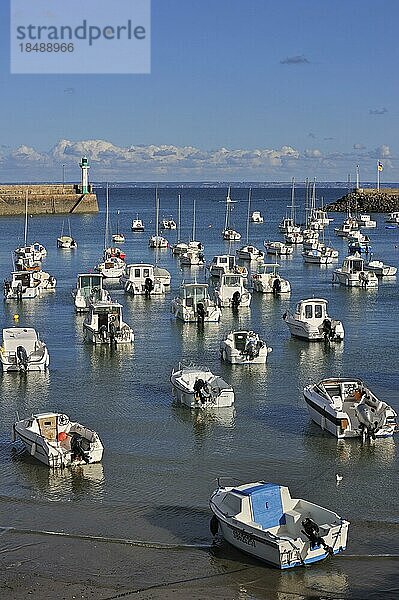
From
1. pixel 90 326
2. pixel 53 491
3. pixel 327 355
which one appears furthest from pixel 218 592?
→ pixel 90 326

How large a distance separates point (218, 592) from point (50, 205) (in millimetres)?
162668

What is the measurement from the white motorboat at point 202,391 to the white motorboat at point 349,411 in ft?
11.0

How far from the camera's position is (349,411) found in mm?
31375

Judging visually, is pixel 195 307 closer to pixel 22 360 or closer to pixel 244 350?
pixel 244 350

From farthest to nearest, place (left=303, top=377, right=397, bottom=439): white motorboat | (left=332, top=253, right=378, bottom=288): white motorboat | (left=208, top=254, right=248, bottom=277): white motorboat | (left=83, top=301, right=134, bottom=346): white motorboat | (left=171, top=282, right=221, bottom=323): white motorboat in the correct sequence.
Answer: (left=208, top=254, right=248, bottom=277): white motorboat < (left=332, top=253, right=378, bottom=288): white motorboat < (left=171, top=282, right=221, bottom=323): white motorboat < (left=83, top=301, right=134, bottom=346): white motorboat < (left=303, top=377, right=397, bottom=439): white motorboat

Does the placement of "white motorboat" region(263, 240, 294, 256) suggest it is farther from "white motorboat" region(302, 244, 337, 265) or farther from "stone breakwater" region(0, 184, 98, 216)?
"stone breakwater" region(0, 184, 98, 216)

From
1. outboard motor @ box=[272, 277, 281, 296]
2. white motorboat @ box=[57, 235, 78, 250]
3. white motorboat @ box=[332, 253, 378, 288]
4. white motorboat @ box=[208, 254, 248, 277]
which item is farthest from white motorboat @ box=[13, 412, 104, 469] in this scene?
white motorboat @ box=[57, 235, 78, 250]

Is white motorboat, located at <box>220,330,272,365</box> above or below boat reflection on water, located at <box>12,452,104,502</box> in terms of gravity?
above

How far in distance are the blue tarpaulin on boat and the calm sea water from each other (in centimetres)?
96

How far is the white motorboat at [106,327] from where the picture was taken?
47.6m

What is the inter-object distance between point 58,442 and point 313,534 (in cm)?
985

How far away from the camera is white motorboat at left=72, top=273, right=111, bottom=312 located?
57.3 m

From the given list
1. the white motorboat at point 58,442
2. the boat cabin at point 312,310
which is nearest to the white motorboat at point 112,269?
the boat cabin at point 312,310

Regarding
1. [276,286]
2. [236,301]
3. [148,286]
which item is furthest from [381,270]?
[236,301]
